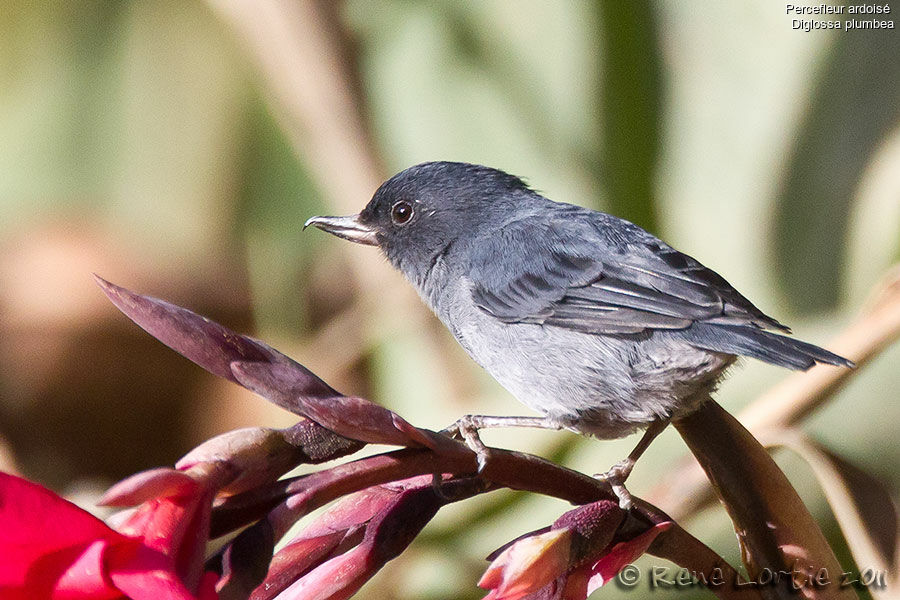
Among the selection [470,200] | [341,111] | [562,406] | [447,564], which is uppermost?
[341,111]

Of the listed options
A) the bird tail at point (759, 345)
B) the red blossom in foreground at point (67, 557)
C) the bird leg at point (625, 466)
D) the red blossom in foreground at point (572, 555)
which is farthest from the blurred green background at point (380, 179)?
the red blossom in foreground at point (67, 557)

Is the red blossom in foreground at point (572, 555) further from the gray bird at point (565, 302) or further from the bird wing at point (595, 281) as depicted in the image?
the bird wing at point (595, 281)

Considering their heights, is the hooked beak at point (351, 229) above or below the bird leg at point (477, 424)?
above

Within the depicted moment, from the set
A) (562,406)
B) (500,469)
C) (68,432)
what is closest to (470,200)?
(562,406)

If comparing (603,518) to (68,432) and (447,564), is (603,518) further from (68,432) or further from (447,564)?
(68,432)

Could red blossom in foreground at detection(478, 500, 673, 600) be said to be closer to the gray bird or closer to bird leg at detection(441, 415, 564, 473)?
bird leg at detection(441, 415, 564, 473)

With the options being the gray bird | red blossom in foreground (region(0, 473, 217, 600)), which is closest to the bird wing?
the gray bird
